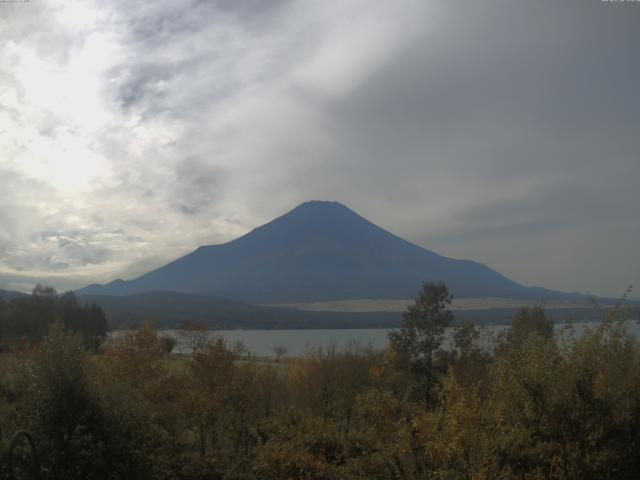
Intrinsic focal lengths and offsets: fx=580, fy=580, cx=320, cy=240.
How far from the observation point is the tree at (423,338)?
29.0 m

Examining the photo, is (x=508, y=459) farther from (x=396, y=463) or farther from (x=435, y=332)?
(x=435, y=332)

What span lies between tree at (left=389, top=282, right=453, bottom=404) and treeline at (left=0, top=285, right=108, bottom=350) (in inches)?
1687

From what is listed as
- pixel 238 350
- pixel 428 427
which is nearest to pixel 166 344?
pixel 238 350

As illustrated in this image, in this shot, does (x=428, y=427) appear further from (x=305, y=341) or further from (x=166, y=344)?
(x=305, y=341)

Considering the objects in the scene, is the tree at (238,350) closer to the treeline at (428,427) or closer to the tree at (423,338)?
the tree at (423,338)

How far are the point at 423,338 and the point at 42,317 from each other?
5583cm

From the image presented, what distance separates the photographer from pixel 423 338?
29516 mm

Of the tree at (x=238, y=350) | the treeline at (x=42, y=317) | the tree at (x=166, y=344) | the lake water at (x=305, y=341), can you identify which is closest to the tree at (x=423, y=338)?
the lake water at (x=305, y=341)

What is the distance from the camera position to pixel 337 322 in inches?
7338

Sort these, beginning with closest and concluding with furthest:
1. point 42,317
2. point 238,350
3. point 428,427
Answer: point 428,427 → point 238,350 → point 42,317

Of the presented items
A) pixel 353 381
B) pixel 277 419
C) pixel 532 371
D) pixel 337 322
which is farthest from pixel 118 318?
pixel 532 371

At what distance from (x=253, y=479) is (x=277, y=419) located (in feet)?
13.1

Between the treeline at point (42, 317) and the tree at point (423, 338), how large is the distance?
1687 inches

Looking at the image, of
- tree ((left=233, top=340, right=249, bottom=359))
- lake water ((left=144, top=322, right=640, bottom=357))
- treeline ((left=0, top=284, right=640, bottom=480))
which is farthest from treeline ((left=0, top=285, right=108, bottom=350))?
treeline ((left=0, top=284, right=640, bottom=480))
